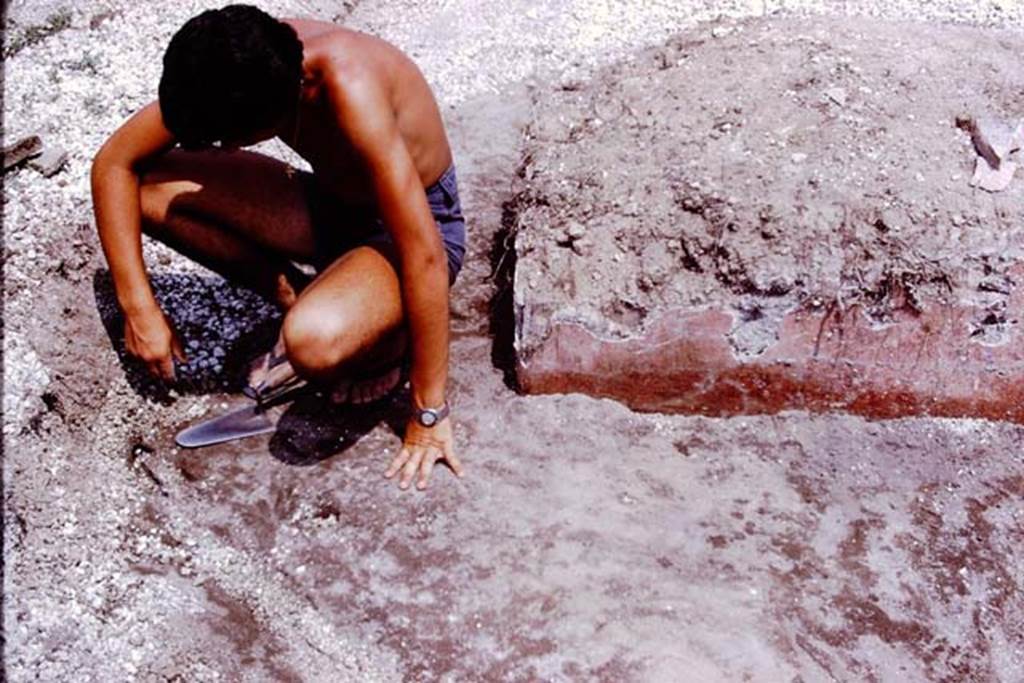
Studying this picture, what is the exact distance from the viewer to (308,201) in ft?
7.78

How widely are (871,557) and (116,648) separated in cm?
162

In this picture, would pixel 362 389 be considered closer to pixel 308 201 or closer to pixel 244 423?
pixel 244 423

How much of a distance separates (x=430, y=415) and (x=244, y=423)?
0.53 meters

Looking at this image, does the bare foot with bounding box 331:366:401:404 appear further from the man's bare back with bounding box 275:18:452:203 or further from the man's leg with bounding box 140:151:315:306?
the man's bare back with bounding box 275:18:452:203

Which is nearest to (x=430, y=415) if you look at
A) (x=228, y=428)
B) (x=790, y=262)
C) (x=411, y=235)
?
(x=411, y=235)

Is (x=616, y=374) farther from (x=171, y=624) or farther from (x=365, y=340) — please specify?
(x=171, y=624)

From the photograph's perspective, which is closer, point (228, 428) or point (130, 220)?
point (130, 220)

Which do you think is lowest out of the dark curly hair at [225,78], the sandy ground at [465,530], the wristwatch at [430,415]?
the sandy ground at [465,530]

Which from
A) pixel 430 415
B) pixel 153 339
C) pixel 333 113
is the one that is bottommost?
pixel 430 415

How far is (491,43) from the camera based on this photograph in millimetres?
3656

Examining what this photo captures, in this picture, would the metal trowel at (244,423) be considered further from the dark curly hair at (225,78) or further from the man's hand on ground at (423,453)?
the dark curly hair at (225,78)

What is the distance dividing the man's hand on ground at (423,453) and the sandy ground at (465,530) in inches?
1.8

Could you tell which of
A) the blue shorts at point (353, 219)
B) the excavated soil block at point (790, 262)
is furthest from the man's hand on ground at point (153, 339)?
the excavated soil block at point (790, 262)

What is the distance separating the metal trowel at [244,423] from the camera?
7.83 feet
